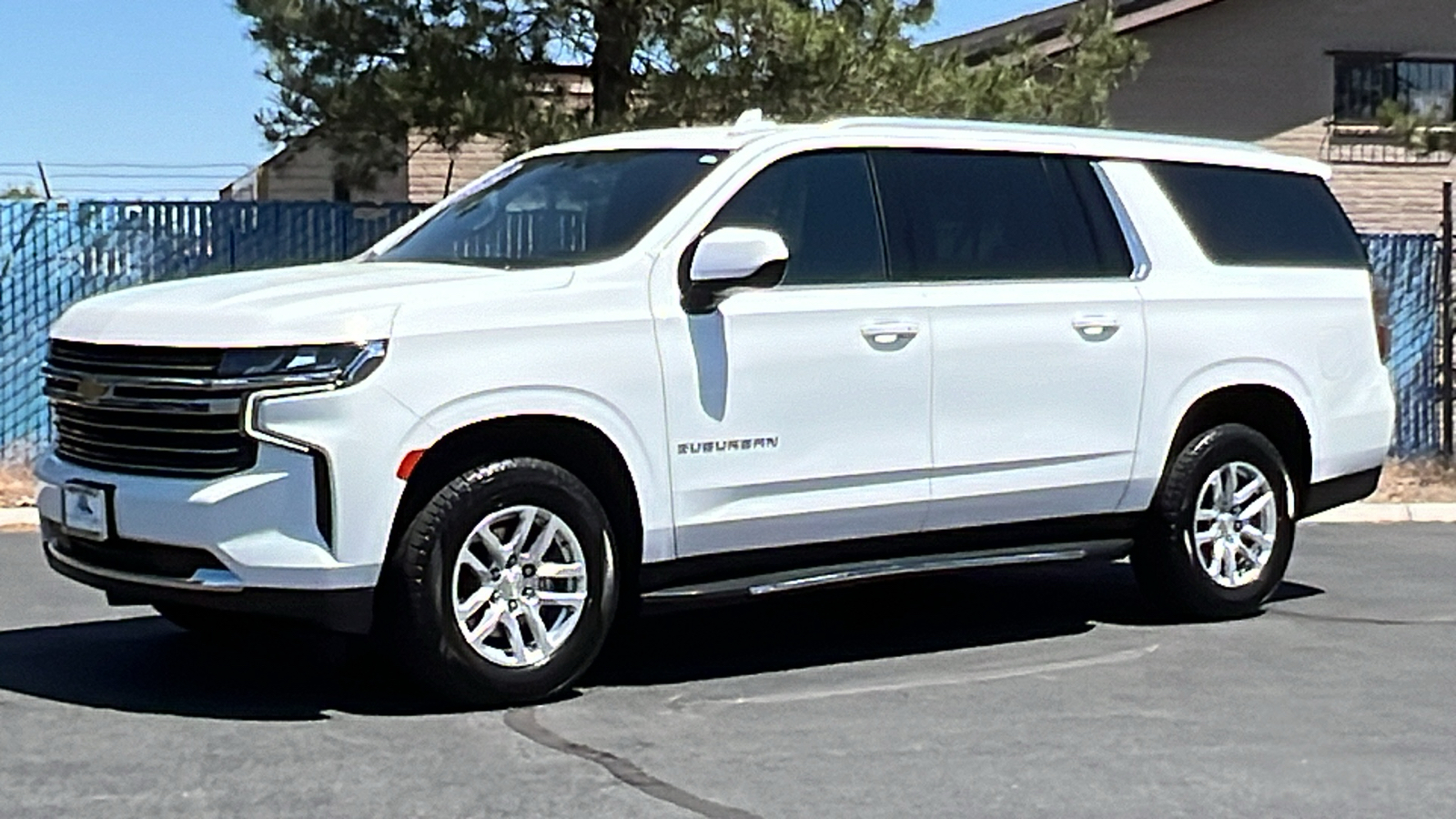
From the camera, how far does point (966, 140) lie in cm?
786

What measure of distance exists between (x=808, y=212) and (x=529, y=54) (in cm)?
710

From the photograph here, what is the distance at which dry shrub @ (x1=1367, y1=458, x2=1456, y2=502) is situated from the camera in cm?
1354

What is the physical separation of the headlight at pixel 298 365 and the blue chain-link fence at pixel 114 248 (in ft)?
24.2

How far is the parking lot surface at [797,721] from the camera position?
563 centimetres

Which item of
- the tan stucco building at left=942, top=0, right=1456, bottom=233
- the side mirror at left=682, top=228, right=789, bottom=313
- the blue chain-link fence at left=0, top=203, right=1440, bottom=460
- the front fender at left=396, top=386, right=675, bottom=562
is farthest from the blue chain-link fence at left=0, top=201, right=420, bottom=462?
the tan stucco building at left=942, top=0, right=1456, bottom=233

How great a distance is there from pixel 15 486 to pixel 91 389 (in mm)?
6138

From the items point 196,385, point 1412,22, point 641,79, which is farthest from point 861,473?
point 1412,22

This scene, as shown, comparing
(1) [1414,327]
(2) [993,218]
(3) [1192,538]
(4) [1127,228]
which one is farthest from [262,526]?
(1) [1414,327]

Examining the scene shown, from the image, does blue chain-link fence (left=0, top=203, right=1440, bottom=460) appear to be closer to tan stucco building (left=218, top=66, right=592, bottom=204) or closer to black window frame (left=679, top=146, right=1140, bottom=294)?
tan stucco building (left=218, top=66, right=592, bottom=204)

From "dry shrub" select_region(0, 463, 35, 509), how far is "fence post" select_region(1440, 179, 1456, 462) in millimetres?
9407

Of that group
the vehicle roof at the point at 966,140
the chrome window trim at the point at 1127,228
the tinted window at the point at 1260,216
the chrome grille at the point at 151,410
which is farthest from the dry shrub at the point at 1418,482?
the chrome grille at the point at 151,410

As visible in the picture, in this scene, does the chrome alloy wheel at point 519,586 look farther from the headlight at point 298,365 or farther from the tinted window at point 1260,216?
the tinted window at point 1260,216

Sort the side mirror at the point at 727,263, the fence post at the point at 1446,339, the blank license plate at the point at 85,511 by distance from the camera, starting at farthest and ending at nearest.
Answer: the fence post at the point at 1446,339
the side mirror at the point at 727,263
the blank license plate at the point at 85,511

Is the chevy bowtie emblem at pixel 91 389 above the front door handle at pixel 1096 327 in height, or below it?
below
